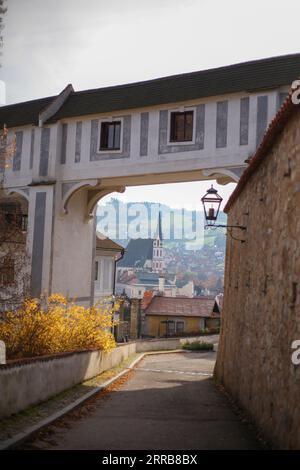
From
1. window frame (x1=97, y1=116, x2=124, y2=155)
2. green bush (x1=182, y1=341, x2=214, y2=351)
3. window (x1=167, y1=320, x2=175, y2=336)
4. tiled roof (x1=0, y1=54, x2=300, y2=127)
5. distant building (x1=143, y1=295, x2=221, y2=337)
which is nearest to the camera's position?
tiled roof (x1=0, y1=54, x2=300, y2=127)

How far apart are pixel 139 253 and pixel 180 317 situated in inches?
5518

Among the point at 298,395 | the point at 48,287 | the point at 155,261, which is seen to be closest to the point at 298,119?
the point at 298,395

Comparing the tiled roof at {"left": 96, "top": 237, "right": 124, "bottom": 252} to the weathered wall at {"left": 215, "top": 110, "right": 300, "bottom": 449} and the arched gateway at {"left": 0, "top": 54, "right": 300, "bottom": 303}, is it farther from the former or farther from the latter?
the weathered wall at {"left": 215, "top": 110, "right": 300, "bottom": 449}

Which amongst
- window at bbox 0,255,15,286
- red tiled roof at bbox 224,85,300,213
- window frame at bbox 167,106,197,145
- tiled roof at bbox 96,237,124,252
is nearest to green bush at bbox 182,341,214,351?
tiled roof at bbox 96,237,124,252

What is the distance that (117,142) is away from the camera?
21.6m

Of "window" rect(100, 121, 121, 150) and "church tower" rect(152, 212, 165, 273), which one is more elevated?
"church tower" rect(152, 212, 165, 273)

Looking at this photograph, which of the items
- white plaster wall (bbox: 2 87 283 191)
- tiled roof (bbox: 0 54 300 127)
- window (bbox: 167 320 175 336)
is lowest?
window (bbox: 167 320 175 336)

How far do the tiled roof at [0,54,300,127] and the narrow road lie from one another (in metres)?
10.2

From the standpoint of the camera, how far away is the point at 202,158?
19.6m

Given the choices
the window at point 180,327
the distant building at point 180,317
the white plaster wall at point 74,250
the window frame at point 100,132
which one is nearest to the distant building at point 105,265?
the white plaster wall at point 74,250

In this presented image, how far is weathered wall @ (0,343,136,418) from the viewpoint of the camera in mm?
9041

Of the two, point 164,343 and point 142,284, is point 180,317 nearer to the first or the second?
point 164,343

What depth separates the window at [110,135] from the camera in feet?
70.8

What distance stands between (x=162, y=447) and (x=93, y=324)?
393 inches
